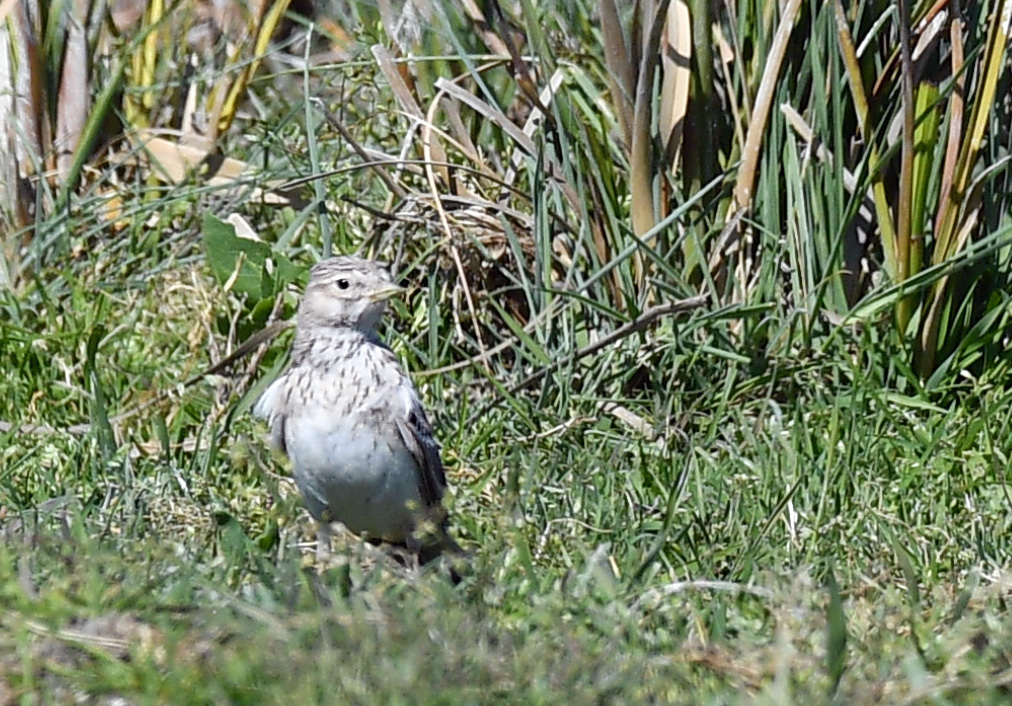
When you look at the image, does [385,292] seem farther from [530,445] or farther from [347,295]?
[530,445]

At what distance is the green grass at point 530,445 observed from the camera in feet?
10.6

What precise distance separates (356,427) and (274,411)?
1.08ft

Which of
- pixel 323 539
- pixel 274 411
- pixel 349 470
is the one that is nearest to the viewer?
pixel 323 539

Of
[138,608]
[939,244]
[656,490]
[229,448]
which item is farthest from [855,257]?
[138,608]

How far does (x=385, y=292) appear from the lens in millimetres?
4961

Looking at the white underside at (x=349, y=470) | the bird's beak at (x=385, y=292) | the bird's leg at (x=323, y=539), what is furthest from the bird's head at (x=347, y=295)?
the bird's leg at (x=323, y=539)

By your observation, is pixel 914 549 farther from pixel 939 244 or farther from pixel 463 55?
pixel 463 55

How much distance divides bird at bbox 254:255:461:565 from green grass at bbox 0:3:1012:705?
0.13 m

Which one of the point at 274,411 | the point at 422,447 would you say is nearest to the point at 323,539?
the point at 422,447

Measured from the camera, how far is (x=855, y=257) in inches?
222

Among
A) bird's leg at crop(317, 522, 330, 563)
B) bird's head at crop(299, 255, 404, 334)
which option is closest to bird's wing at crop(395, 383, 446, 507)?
bird's head at crop(299, 255, 404, 334)

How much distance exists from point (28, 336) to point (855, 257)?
9.53ft

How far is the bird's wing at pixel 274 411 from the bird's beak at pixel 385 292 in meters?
0.36

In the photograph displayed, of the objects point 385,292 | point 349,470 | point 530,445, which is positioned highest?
point 385,292
